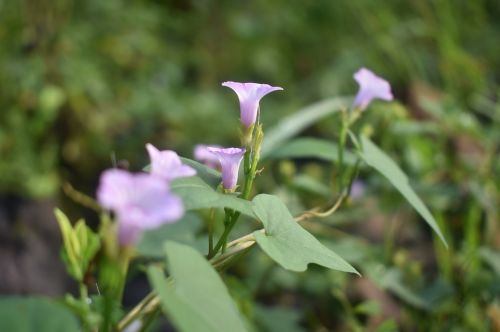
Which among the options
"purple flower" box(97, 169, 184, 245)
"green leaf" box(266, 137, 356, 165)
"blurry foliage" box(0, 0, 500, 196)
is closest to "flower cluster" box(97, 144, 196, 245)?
"purple flower" box(97, 169, 184, 245)

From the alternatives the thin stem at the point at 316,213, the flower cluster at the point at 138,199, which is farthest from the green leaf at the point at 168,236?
the flower cluster at the point at 138,199

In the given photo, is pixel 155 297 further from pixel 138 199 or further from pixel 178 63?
pixel 178 63

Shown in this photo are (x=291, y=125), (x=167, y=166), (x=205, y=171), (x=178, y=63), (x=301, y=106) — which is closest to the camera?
(x=167, y=166)

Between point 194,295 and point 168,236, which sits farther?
point 168,236

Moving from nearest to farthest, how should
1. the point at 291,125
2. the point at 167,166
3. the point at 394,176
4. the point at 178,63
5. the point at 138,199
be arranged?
1. the point at 138,199
2. the point at 167,166
3. the point at 394,176
4. the point at 291,125
5. the point at 178,63

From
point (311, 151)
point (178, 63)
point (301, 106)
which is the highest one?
point (311, 151)

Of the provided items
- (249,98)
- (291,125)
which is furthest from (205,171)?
(291,125)

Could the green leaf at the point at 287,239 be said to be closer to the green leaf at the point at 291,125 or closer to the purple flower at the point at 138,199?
the purple flower at the point at 138,199
